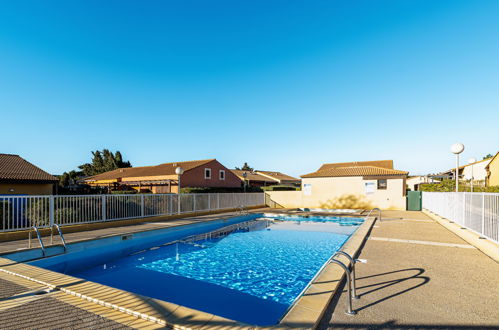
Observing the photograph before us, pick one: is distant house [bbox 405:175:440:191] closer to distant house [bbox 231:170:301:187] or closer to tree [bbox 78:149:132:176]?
distant house [bbox 231:170:301:187]

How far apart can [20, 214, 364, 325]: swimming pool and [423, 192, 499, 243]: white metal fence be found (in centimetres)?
433

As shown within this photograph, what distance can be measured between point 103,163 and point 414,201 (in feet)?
186

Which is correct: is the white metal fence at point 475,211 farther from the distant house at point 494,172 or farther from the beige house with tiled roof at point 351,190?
the distant house at point 494,172

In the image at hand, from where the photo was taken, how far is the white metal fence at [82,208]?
8805 mm

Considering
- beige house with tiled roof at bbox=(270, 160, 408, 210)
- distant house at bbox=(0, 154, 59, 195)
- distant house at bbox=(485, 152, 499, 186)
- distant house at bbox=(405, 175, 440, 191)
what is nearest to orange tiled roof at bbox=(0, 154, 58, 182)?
distant house at bbox=(0, 154, 59, 195)

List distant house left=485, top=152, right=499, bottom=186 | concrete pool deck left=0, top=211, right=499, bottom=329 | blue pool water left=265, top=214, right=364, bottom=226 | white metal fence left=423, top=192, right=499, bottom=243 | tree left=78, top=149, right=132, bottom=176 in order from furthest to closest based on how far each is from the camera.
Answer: tree left=78, top=149, right=132, bottom=176 < distant house left=485, top=152, right=499, bottom=186 < blue pool water left=265, top=214, right=364, bottom=226 < white metal fence left=423, top=192, right=499, bottom=243 < concrete pool deck left=0, top=211, right=499, bottom=329

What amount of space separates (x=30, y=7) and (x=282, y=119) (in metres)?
18.2

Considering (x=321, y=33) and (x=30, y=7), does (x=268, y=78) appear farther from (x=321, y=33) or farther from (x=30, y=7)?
(x=30, y=7)

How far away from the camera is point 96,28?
46.5 feet

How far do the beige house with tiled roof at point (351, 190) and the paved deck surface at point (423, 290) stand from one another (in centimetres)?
1367

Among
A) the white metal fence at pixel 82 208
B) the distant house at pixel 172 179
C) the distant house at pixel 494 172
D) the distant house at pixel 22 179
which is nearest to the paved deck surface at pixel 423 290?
the white metal fence at pixel 82 208

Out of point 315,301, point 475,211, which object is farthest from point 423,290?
point 475,211

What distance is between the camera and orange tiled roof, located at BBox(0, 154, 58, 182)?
18047 millimetres

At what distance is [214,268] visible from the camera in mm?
7316
